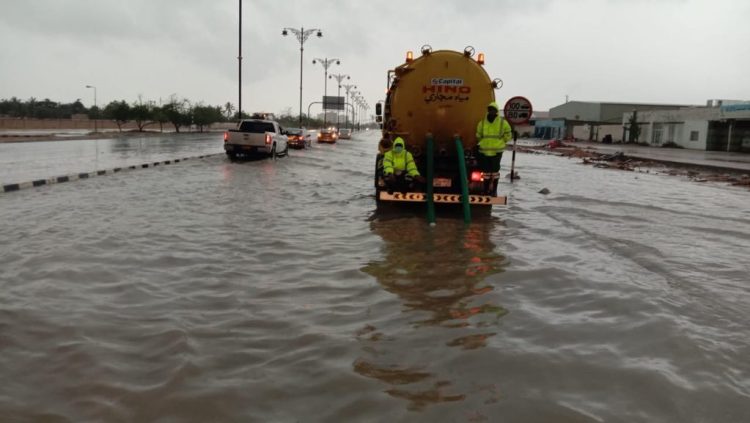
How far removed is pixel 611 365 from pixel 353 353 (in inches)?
78.6

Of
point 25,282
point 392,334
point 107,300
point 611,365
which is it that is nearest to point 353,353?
point 392,334

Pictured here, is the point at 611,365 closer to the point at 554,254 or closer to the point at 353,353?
the point at 353,353

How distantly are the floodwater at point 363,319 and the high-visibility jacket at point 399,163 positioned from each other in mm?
967

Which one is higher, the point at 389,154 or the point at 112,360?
the point at 389,154

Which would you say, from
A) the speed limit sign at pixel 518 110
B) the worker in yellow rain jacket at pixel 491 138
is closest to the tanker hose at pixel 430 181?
the worker in yellow rain jacket at pixel 491 138

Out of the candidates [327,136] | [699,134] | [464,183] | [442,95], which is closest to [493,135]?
[464,183]

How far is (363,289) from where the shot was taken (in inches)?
248

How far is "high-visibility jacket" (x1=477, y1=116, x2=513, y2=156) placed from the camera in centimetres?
1080

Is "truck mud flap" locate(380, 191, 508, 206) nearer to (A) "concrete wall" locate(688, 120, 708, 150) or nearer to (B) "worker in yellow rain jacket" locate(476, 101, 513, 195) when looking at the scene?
(B) "worker in yellow rain jacket" locate(476, 101, 513, 195)

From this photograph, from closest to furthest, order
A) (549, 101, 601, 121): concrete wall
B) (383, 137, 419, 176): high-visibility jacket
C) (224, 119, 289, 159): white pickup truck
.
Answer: (383, 137, 419, 176): high-visibility jacket, (224, 119, 289, 159): white pickup truck, (549, 101, 601, 121): concrete wall

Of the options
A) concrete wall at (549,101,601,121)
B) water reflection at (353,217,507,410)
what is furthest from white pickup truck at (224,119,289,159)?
concrete wall at (549,101,601,121)

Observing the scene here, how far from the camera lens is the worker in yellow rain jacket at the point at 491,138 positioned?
35.4 feet

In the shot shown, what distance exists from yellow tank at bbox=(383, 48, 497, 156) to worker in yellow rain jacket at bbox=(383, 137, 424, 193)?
2.85 feet

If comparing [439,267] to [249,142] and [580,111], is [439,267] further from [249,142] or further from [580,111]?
[580,111]
